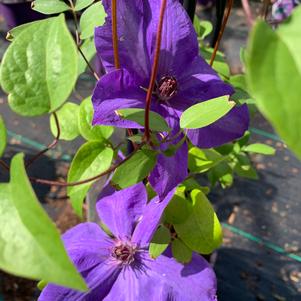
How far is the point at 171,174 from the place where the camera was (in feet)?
1.81

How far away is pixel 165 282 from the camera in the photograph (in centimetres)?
66

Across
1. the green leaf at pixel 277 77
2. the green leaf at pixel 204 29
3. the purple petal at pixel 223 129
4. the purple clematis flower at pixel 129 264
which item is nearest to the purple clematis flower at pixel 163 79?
the purple petal at pixel 223 129

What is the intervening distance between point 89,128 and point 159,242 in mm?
196

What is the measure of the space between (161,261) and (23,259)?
16.2 inches

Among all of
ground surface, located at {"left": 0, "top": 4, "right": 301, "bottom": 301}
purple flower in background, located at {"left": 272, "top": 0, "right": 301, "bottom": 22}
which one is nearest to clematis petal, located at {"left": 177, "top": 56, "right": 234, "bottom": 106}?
purple flower in background, located at {"left": 272, "top": 0, "right": 301, "bottom": 22}

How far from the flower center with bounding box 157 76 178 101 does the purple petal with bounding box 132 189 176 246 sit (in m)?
0.11

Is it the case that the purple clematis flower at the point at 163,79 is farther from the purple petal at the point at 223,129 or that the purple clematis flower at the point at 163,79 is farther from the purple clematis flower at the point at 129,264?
the purple clematis flower at the point at 129,264

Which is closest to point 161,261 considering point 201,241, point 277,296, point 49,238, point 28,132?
point 201,241

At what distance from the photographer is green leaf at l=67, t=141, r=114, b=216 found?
2.12 feet

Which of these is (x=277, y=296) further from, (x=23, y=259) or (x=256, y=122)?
(x=23, y=259)

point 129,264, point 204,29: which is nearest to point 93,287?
point 129,264

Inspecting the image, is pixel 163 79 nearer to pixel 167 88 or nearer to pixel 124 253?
pixel 167 88

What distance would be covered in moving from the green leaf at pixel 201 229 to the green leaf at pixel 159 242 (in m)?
0.03

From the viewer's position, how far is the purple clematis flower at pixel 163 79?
51 centimetres
